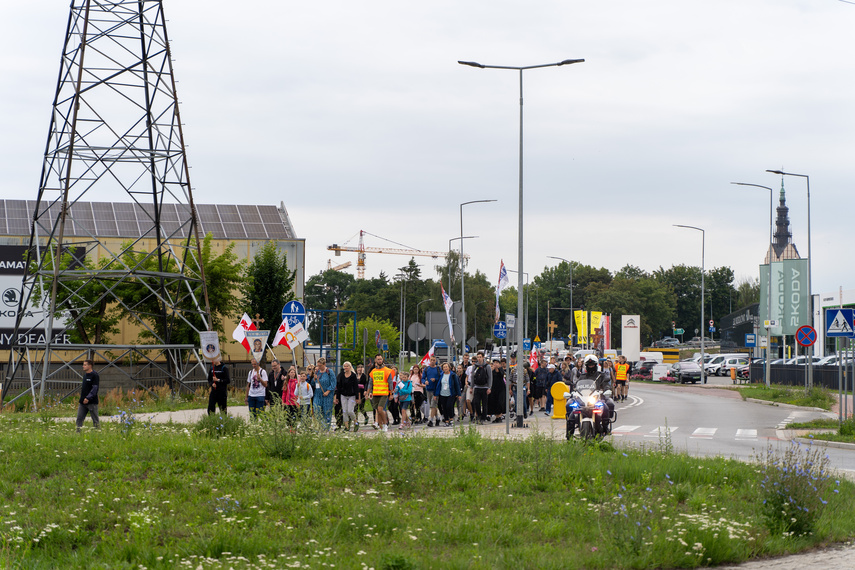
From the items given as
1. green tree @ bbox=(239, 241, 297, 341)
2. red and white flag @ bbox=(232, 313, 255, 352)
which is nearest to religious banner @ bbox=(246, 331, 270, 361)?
red and white flag @ bbox=(232, 313, 255, 352)

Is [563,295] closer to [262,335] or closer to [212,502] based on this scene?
[262,335]

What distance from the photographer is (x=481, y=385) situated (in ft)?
79.9

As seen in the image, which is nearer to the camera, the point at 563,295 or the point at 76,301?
the point at 76,301

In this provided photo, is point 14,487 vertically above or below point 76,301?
below

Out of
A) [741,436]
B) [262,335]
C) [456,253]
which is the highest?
[456,253]

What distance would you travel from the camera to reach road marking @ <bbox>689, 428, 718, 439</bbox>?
798 inches

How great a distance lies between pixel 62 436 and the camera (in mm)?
13539

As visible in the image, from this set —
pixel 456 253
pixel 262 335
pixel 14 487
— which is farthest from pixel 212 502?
pixel 456 253

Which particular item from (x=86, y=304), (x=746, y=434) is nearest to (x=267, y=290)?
(x=86, y=304)

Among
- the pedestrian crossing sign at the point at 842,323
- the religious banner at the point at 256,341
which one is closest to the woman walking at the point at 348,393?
the religious banner at the point at 256,341

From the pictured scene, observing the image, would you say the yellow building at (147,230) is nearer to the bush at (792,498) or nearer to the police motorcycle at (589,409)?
the police motorcycle at (589,409)

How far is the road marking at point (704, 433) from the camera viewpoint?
2028 cm

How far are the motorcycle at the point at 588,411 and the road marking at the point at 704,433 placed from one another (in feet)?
16.7

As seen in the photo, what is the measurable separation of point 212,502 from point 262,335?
13.2m
